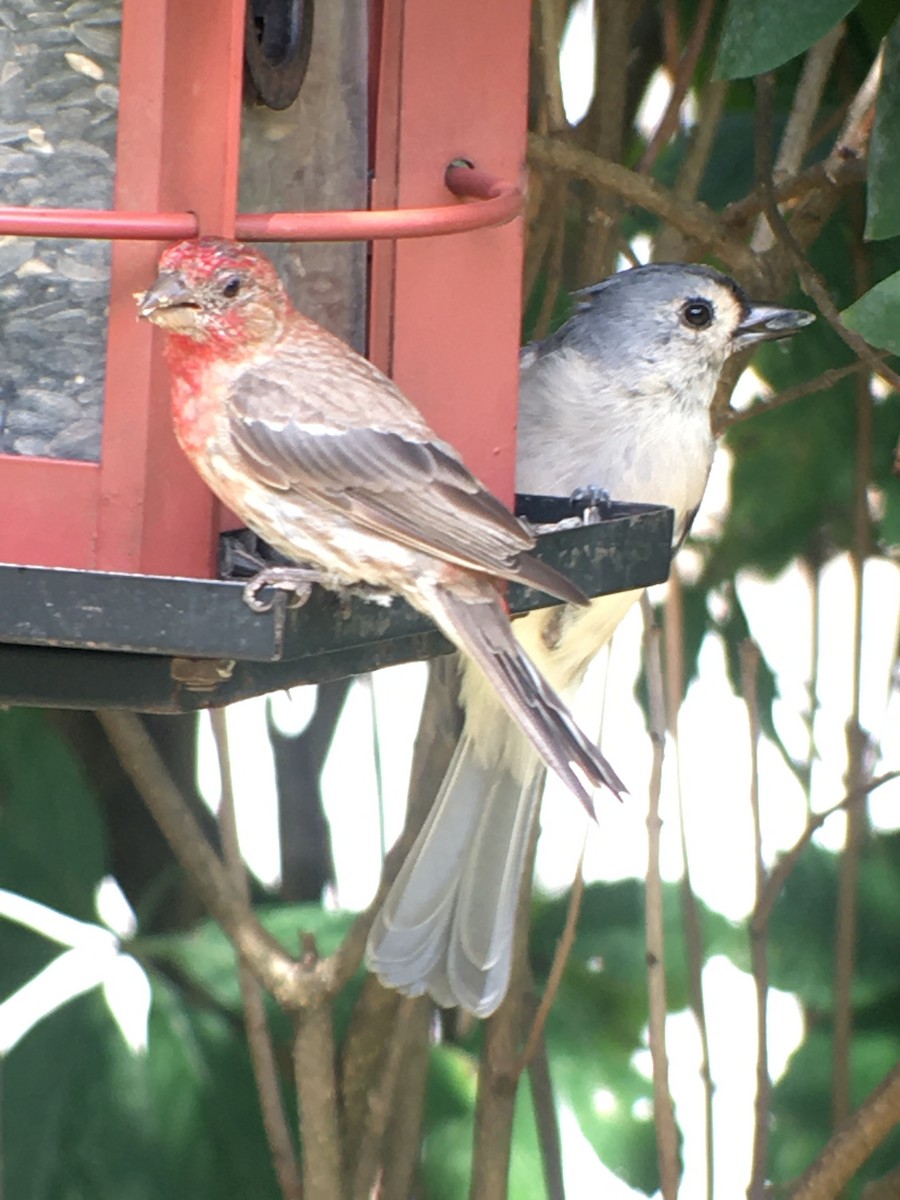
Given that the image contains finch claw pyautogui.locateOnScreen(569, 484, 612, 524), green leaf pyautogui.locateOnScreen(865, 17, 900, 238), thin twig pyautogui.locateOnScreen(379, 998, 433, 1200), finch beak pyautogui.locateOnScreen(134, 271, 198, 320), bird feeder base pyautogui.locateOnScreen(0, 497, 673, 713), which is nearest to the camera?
bird feeder base pyautogui.locateOnScreen(0, 497, 673, 713)

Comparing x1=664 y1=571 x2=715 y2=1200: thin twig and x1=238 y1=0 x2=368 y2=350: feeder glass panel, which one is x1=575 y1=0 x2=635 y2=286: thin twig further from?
x1=238 y1=0 x2=368 y2=350: feeder glass panel

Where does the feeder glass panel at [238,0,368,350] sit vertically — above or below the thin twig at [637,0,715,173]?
below

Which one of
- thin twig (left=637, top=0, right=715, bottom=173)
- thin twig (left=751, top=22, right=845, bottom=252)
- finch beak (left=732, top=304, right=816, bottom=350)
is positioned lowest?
finch beak (left=732, top=304, right=816, bottom=350)

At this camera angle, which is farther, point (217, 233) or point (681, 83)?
point (681, 83)

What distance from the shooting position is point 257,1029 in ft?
10.4

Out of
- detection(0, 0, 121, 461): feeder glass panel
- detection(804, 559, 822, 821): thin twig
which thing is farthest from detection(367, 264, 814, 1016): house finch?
detection(0, 0, 121, 461): feeder glass panel

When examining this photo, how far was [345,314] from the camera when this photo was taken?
254 centimetres

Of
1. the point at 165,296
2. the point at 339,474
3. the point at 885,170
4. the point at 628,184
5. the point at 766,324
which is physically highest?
the point at 628,184

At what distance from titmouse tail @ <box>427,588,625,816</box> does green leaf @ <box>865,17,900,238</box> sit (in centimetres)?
68

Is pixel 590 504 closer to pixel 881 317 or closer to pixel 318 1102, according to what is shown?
pixel 881 317

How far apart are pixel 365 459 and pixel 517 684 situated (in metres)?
0.30

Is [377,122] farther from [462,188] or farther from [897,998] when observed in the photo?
[897,998]

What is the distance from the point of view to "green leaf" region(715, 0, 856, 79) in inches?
89.0

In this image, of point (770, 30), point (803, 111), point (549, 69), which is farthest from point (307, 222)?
point (803, 111)
